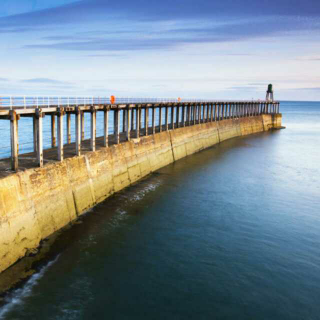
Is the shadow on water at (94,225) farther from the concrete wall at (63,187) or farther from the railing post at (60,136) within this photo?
the railing post at (60,136)

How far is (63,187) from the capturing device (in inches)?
869

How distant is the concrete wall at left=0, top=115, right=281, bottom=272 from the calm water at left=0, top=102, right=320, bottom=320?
3.68ft

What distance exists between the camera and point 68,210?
72.8ft

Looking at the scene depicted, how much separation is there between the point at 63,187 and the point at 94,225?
2.88 meters

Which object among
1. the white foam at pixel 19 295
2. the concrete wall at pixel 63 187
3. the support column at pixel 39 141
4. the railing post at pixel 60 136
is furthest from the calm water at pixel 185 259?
the support column at pixel 39 141

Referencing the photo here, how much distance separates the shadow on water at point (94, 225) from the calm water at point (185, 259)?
0.24 feet

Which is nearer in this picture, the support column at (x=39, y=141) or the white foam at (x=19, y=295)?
the white foam at (x=19, y=295)

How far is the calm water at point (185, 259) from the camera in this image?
47.0 feet

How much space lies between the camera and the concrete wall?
17125mm

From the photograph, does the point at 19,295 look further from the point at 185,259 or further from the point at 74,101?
the point at 74,101

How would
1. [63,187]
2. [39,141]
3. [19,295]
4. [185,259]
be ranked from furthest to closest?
[63,187] → [39,141] → [185,259] → [19,295]

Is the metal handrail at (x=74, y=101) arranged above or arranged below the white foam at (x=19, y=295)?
above

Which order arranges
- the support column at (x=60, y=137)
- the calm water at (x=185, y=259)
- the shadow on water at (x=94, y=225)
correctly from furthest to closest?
the support column at (x=60, y=137)
the shadow on water at (x=94, y=225)
the calm water at (x=185, y=259)

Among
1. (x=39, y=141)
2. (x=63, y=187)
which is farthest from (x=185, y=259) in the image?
(x=39, y=141)
